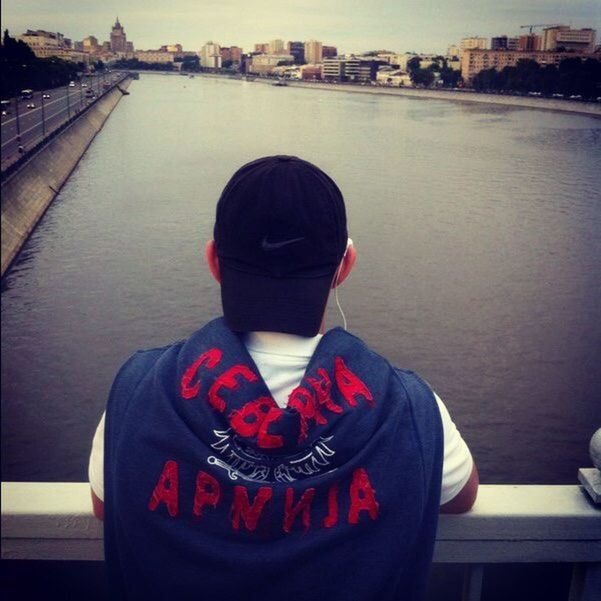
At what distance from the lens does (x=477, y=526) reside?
65cm

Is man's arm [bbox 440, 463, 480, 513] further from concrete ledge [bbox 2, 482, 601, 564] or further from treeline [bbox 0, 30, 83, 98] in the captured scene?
treeline [bbox 0, 30, 83, 98]

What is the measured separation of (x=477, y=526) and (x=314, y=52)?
235ft

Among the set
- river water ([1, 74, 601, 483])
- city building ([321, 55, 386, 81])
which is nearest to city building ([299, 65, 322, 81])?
city building ([321, 55, 386, 81])

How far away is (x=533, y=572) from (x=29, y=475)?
2966 millimetres

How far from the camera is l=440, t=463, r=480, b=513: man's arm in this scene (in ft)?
1.93

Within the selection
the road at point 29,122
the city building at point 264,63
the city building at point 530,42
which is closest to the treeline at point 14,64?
the road at point 29,122

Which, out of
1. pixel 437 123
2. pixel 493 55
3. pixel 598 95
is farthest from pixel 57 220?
pixel 493 55

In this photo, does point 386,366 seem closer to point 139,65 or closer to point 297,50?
point 139,65

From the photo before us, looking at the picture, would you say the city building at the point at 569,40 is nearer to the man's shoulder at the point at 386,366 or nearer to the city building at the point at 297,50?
the city building at the point at 297,50

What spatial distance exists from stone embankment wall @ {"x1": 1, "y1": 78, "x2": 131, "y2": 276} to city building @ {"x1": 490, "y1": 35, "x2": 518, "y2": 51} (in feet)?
141

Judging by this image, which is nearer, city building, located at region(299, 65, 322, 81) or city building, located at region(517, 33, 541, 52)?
city building, located at region(517, 33, 541, 52)

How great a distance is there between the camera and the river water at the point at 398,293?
12.9 ft

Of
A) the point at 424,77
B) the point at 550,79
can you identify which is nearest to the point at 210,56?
the point at 424,77

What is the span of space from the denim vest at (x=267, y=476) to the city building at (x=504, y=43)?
5556cm
